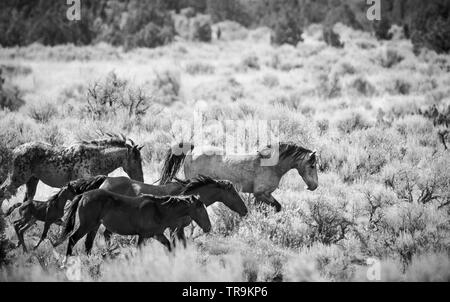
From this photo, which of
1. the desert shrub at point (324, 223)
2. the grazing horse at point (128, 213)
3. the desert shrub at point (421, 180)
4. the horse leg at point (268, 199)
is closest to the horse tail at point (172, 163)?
the horse leg at point (268, 199)

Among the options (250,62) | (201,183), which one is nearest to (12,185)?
(201,183)

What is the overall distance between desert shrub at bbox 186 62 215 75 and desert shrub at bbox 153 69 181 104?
2773mm

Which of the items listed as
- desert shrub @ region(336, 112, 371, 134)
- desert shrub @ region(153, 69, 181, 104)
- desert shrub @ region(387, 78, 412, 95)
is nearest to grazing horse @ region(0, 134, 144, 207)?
desert shrub @ region(336, 112, 371, 134)

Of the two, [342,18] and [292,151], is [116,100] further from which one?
[342,18]

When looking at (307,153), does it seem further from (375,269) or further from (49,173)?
(49,173)

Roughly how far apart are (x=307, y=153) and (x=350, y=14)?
3742cm

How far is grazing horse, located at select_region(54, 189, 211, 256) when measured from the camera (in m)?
5.38

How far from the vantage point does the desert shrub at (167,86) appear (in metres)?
17.5

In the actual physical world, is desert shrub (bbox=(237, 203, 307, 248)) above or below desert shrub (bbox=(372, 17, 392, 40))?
below

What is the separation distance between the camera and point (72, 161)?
24.5 ft

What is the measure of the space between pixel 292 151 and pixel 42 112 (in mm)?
9020

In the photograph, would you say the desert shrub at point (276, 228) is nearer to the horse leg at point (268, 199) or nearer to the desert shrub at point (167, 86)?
the horse leg at point (268, 199)

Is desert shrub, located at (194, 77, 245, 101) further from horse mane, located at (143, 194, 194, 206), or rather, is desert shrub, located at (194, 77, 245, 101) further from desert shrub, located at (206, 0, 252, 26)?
desert shrub, located at (206, 0, 252, 26)

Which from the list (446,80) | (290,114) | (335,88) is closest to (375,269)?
(290,114)
